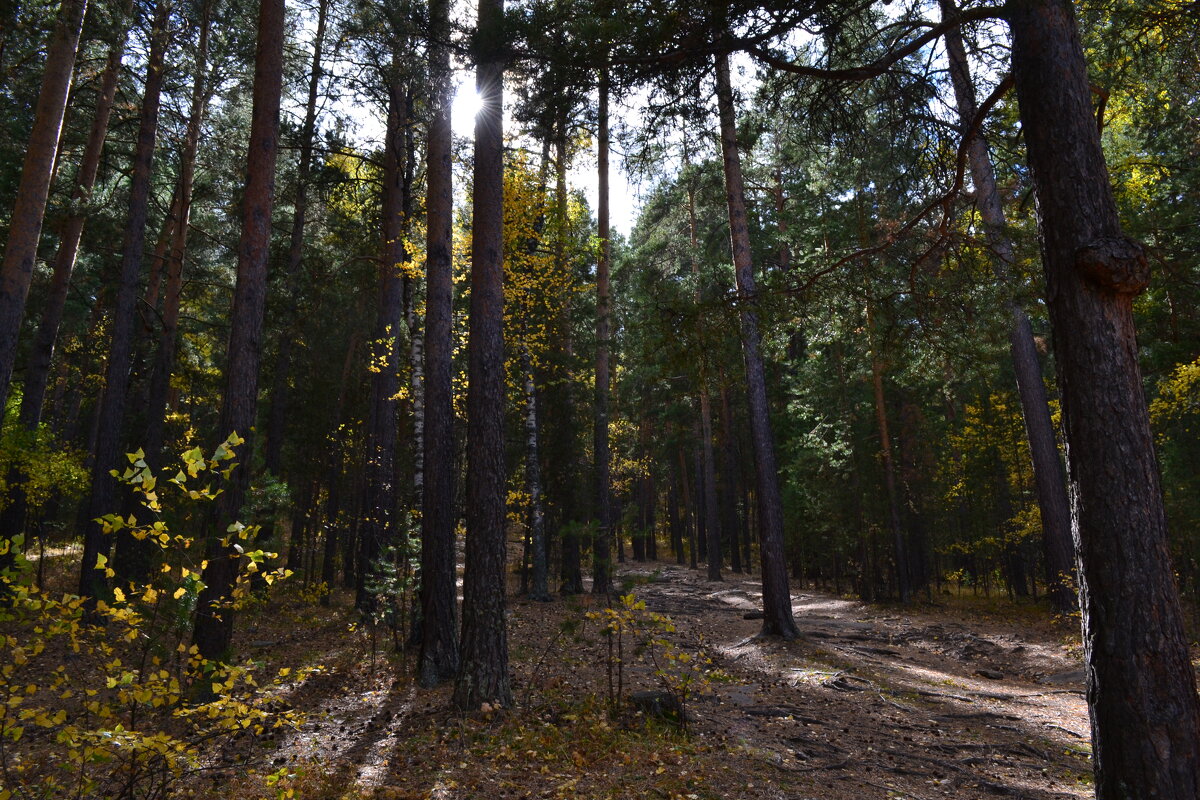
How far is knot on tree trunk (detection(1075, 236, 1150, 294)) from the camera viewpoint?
3773 millimetres

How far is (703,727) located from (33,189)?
9.75m

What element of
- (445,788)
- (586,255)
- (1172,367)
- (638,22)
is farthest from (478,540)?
(1172,367)

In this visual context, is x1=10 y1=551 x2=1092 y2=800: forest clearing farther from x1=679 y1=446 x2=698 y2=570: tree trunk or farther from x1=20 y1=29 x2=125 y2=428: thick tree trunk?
x1=679 y1=446 x2=698 y2=570: tree trunk

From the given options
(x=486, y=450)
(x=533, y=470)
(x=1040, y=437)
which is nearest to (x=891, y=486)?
(x=1040, y=437)

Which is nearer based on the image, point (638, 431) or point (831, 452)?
point (831, 452)

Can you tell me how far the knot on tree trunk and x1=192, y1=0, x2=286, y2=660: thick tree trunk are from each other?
7.20 metres

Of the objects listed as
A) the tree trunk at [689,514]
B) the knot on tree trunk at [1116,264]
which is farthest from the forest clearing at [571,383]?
the tree trunk at [689,514]

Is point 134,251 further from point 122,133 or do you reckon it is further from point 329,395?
point 329,395

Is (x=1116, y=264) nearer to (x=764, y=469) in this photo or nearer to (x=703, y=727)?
(x=703, y=727)

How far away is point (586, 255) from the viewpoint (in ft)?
56.0

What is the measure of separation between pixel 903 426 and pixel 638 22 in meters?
17.8

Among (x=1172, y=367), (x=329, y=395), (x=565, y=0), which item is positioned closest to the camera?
(x=565, y=0)

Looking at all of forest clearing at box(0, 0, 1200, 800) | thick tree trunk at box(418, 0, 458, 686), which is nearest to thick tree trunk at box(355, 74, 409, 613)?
forest clearing at box(0, 0, 1200, 800)

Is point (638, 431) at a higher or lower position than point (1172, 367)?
higher
